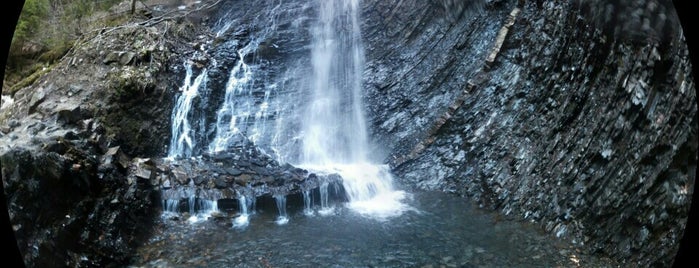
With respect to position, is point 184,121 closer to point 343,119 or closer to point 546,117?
point 343,119

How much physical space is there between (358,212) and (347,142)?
3.61 m

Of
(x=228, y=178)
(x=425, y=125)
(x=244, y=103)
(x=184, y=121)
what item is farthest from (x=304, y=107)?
(x=228, y=178)

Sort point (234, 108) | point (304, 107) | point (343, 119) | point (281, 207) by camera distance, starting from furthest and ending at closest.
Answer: point (304, 107), point (343, 119), point (234, 108), point (281, 207)

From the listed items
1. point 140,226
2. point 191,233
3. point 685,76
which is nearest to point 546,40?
point 685,76

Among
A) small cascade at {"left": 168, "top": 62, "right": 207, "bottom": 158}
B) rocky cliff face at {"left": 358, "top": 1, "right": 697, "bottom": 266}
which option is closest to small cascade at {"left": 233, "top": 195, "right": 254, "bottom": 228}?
small cascade at {"left": 168, "top": 62, "right": 207, "bottom": 158}

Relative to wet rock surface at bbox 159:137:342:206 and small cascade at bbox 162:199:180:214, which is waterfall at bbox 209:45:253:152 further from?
small cascade at bbox 162:199:180:214

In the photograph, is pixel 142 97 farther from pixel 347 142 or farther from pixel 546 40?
pixel 546 40

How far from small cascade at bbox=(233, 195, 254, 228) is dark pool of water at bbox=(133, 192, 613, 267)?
126mm

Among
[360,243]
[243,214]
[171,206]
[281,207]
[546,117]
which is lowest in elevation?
[360,243]

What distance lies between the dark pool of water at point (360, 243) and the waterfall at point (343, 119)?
1.01 metres

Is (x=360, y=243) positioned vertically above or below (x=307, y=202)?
below

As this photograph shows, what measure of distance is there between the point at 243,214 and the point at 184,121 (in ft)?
12.6

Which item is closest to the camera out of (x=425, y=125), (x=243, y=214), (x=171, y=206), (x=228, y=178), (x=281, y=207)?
(x=171, y=206)

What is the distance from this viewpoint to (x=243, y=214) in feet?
29.8
